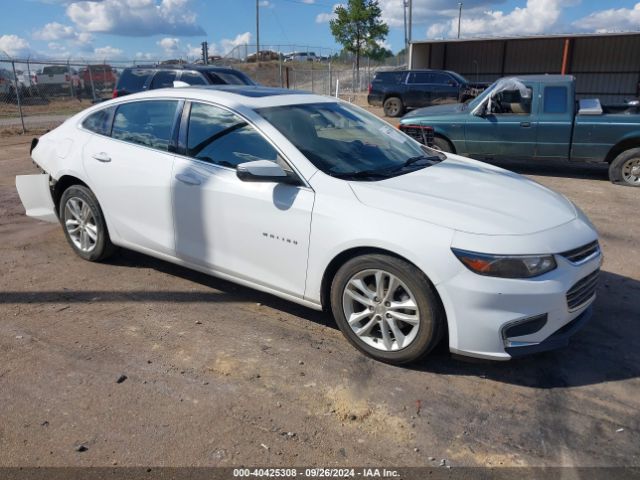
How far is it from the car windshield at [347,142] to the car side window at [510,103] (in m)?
5.32

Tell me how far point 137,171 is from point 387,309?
2344 millimetres

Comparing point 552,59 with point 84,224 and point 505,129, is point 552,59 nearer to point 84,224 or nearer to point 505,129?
point 505,129

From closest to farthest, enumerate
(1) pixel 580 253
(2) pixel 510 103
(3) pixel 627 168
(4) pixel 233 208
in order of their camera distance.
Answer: (1) pixel 580 253 → (4) pixel 233 208 → (3) pixel 627 168 → (2) pixel 510 103

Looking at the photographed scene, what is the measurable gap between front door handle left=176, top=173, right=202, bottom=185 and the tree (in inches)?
1344

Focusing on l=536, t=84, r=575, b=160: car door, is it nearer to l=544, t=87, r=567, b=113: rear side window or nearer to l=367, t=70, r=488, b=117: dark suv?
l=544, t=87, r=567, b=113: rear side window

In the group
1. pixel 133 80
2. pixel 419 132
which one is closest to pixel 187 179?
pixel 419 132

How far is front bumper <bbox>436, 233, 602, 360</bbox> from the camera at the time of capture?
9.88 ft

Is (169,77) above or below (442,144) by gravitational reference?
above

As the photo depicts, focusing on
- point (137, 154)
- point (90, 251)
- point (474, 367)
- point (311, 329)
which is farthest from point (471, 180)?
point (90, 251)

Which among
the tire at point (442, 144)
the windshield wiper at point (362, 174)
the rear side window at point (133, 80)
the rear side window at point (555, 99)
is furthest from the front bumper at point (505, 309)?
the rear side window at point (133, 80)

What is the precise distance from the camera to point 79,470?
2.56 meters

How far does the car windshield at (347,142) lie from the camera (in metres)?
3.78

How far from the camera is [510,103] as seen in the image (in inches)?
369

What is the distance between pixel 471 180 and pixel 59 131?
3809 mm
